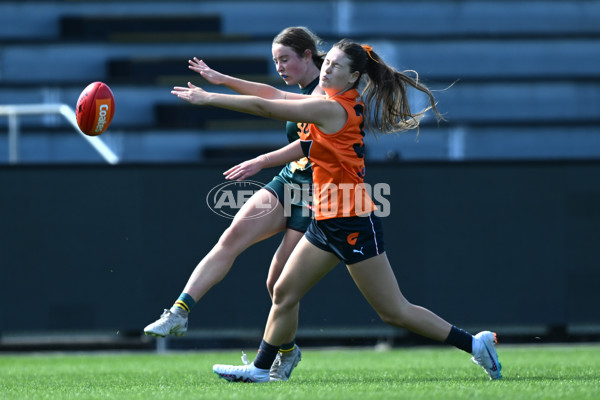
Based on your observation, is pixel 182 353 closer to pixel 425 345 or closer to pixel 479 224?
pixel 425 345

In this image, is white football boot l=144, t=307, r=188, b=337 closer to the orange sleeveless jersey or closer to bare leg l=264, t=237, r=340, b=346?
bare leg l=264, t=237, r=340, b=346

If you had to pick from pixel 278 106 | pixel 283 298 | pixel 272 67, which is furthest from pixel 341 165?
pixel 272 67

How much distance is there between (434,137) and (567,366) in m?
6.73

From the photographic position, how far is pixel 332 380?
611 cm

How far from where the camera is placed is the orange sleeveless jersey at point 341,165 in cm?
543

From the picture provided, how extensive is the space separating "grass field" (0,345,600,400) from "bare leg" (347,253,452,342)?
0.33 m

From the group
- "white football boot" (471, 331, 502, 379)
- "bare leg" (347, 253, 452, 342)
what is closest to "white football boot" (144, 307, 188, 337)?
"bare leg" (347, 253, 452, 342)

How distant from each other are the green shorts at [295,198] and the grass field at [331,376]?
0.96 m

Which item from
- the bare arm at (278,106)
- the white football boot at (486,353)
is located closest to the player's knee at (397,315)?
the white football boot at (486,353)

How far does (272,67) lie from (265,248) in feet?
18.1

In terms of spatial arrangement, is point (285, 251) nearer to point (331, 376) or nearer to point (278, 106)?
point (331, 376)

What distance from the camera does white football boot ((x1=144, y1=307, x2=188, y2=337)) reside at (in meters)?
5.59

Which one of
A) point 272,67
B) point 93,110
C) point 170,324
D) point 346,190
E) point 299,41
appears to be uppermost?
point 272,67

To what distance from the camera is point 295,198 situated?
6129 mm
